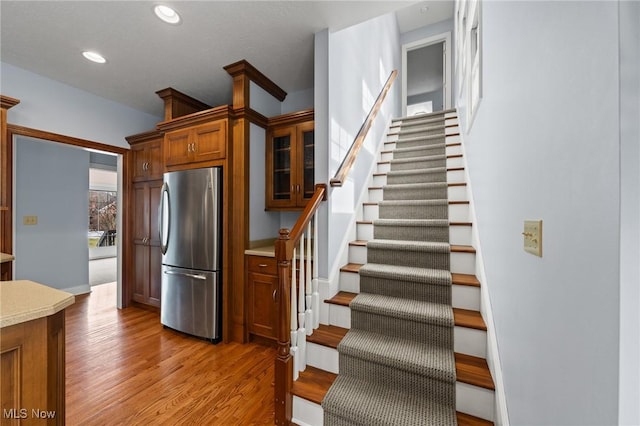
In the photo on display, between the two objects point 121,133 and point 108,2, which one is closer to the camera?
point 108,2

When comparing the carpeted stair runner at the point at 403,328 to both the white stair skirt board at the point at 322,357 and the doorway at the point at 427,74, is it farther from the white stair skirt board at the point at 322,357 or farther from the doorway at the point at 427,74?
the doorway at the point at 427,74

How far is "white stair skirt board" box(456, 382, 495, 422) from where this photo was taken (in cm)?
125

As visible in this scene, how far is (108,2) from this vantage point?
179cm

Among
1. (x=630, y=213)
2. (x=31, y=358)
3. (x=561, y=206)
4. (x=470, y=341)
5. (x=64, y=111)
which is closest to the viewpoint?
(x=630, y=213)

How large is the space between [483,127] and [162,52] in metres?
2.71

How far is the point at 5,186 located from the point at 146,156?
1302 mm

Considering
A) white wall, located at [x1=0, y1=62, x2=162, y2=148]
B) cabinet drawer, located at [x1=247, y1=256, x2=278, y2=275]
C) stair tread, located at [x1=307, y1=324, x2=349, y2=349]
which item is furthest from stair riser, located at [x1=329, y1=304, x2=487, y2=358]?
white wall, located at [x1=0, y1=62, x2=162, y2=148]

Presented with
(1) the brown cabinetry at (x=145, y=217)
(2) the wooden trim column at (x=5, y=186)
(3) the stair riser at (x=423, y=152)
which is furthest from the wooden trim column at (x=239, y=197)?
(2) the wooden trim column at (x=5, y=186)

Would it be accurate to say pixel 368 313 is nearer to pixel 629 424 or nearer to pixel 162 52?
pixel 629 424

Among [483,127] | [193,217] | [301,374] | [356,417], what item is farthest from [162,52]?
[356,417]

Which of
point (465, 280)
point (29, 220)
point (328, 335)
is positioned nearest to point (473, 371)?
point (465, 280)

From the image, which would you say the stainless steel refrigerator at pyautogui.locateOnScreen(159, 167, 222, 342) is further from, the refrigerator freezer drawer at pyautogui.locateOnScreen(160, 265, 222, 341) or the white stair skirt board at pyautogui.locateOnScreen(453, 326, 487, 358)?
the white stair skirt board at pyautogui.locateOnScreen(453, 326, 487, 358)

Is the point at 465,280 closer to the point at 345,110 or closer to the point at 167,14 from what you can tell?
the point at 345,110

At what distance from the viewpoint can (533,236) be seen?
77cm
